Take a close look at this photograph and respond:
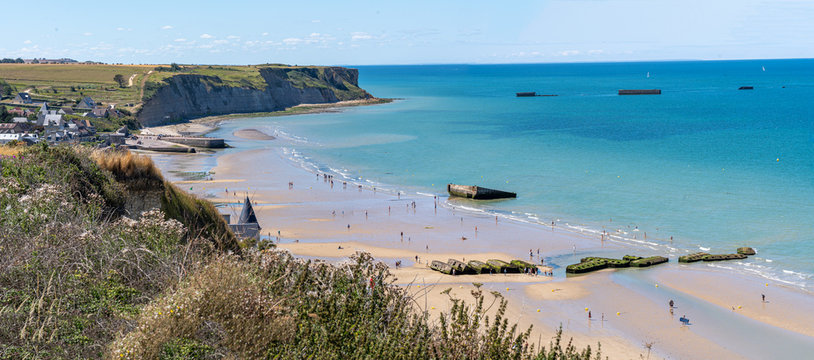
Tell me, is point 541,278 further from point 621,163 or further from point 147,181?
point 621,163

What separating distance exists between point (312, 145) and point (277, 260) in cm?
8042

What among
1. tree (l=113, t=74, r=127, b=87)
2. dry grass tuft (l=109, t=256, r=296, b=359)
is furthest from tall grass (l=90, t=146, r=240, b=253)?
tree (l=113, t=74, r=127, b=87)

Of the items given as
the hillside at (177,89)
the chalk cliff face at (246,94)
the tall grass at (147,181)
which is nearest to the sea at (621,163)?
the chalk cliff face at (246,94)

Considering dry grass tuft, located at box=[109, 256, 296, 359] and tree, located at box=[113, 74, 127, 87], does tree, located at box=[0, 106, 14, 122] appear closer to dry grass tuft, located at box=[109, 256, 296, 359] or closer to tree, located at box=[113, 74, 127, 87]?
tree, located at box=[113, 74, 127, 87]

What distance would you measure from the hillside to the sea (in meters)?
13.5

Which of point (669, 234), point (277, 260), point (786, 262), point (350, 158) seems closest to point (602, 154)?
point (350, 158)

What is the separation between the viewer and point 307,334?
31.4ft

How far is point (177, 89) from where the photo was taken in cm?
12950

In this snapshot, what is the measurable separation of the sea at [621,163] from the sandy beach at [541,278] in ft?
10.2

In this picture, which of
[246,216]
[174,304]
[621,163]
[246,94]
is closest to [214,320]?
[174,304]

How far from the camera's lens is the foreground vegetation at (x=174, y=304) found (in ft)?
28.7

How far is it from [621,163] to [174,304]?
2609 inches

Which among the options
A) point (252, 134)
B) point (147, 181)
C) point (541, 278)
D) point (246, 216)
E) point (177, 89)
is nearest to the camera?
point (147, 181)

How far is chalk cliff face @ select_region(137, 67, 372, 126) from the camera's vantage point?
122188 millimetres
